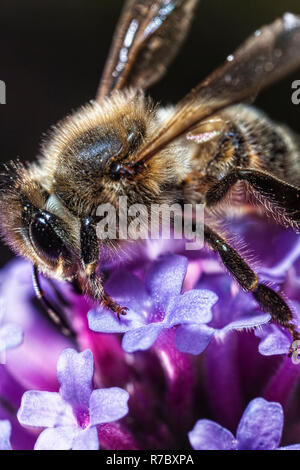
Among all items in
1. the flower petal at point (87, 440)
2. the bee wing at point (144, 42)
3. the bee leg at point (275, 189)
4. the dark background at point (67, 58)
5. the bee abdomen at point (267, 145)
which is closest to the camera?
the flower petal at point (87, 440)

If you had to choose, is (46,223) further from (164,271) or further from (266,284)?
(266,284)

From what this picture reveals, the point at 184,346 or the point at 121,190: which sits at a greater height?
the point at 121,190

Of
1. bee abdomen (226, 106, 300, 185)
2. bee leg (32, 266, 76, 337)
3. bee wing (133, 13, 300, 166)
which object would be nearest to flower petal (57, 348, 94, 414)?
bee leg (32, 266, 76, 337)

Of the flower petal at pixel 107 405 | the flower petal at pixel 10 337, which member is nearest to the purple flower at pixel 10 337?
the flower petal at pixel 10 337

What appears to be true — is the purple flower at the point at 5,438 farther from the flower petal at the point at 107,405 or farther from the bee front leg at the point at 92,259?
the bee front leg at the point at 92,259

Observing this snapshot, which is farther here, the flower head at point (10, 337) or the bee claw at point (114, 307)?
the flower head at point (10, 337)

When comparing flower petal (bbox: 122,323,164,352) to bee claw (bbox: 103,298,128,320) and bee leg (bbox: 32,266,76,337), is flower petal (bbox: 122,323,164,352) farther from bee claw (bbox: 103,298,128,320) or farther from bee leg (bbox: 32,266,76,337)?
bee leg (bbox: 32,266,76,337)

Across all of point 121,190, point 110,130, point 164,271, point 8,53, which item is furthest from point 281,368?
point 8,53
